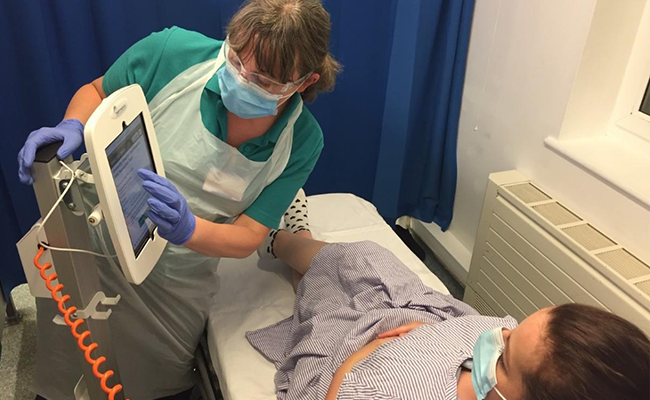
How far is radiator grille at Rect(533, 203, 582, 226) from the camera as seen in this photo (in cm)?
172

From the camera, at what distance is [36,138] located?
37.7 inches

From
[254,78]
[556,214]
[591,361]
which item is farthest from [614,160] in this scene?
[254,78]

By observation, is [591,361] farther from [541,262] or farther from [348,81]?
[348,81]

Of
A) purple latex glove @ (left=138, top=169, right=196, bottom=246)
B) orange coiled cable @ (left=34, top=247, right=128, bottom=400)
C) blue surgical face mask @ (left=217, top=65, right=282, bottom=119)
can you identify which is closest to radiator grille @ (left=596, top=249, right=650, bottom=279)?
blue surgical face mask @ (left=217, top=65, right=282, bottom=119)

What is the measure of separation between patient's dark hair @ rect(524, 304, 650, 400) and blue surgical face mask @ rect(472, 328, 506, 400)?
94 mm

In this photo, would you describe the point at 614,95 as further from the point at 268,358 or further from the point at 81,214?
the point at 81,214

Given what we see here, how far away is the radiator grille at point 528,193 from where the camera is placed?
1.83m

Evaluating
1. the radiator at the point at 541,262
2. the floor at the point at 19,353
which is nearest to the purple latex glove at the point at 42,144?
the floor at the point at 19,353

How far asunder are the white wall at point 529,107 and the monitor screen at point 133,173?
4.41ft

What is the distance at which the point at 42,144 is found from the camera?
0.95 m

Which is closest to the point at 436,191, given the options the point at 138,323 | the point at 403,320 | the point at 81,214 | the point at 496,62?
the point at 496,62

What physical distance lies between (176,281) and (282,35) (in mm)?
714

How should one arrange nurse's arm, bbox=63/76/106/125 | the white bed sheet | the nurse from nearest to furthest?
the nurse
nurse's arm, bbox=63/76/106/125
the white bed sheet

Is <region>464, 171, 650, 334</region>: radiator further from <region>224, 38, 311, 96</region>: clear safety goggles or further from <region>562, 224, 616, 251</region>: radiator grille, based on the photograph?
<region>224, 38, 311, 96</region>: clear safety goggles
